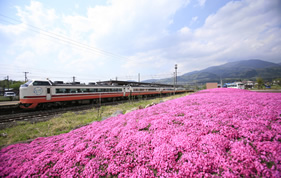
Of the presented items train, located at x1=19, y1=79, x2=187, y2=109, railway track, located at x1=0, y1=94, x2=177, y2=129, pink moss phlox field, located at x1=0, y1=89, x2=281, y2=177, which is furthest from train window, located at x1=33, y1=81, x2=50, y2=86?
pink moss phlox field, located at x1=0, y1=89, x2=281, y2=177

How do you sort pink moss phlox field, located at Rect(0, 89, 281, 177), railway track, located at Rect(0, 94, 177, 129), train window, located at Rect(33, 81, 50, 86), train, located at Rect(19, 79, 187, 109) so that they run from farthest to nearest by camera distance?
train window, located at Rect(33, 81, 50, 86) < train, located at Rect(19, 79, 187, 109) < railway track, located at Rect(0, 94, 177, 129) < pink moss phlox field, located at Rect(0, 89, 281, 177)

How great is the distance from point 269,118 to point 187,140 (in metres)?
2.50

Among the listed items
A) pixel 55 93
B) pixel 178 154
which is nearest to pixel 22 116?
pixel 55 93

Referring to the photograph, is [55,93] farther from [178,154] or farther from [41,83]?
[178,154]

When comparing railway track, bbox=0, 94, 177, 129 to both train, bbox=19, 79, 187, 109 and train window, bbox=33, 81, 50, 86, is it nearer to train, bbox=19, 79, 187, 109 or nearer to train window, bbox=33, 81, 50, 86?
train, bbox=19, 79, 187, 109

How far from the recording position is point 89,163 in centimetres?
290

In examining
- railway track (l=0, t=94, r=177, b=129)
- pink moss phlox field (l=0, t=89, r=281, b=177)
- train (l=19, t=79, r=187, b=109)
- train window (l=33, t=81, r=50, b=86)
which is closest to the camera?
pink moss phlox field (l=0, t=89, r=281, b=177)

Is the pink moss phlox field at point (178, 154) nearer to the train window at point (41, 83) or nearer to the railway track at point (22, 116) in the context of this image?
the railway track at point (22, 116)

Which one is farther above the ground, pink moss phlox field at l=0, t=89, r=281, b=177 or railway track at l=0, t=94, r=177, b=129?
pink moss phlox field at l=0, t=89, r=281, b=177

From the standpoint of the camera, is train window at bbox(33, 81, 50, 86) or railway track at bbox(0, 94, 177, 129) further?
train window at bbox(33, 81, 50, 86)

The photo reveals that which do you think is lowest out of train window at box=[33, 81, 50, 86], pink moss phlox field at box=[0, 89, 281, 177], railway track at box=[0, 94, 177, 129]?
railway track at box=[0, 94, 177, 129]

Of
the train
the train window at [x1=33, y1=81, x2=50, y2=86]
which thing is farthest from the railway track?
the train window at [x1=33, y1=81, x2=50, y2=86]

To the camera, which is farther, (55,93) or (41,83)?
(55,93)

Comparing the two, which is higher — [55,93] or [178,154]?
[55,93]
